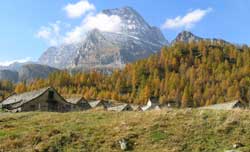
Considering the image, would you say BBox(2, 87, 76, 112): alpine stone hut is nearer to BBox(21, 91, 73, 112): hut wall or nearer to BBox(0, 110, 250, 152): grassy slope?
BBox(21, 91, 73, 112): hut wall

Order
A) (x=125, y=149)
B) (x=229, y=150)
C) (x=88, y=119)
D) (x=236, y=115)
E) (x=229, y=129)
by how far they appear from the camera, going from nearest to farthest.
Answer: (x=229, y=150) → (x=125, y=149) → (x=229, y=129) → (x=236, y=115) → (x=88, y=119)

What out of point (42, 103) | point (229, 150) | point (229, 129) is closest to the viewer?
point (229, 150)

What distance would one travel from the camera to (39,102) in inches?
3408

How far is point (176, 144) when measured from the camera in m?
26.5

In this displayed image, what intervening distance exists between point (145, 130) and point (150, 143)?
7.12 ft

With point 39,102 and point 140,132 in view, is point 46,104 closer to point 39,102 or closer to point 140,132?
point 39,102

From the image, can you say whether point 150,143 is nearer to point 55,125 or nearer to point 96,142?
point 96,142

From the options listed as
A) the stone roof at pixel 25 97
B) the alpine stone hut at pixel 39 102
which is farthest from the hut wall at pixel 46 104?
the stone roof at pixel 25 97

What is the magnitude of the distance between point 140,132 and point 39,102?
60393 mm

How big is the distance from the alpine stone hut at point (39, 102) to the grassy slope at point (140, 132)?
52643 millimetres

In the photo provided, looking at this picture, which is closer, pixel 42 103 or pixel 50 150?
pixel 50 150

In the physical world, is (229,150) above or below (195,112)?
below

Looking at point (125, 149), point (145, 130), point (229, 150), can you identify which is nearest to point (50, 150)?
point (125, 149)

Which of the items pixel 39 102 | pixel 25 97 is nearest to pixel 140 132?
pixel 39 102
